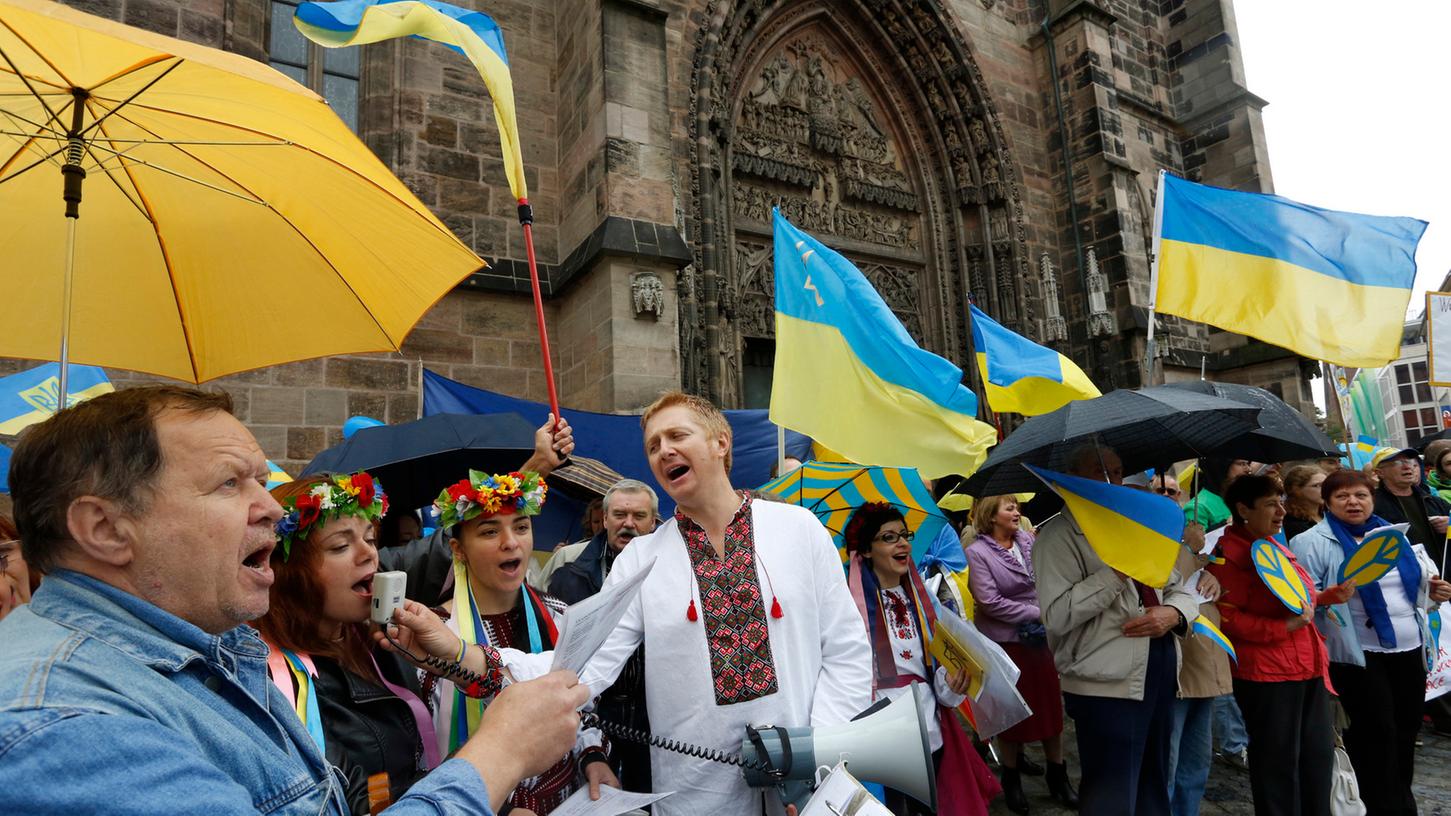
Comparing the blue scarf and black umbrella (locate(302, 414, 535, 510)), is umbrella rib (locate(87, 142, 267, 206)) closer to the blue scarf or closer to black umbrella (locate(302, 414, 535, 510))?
black umbrella (locate(302, 414, 535, 510))

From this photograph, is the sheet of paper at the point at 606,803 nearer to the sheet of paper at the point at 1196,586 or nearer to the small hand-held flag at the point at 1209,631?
the small hand-held flag at the point at 1209,631

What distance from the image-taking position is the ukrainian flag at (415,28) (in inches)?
101

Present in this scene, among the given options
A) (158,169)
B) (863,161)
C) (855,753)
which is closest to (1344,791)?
(855,753)

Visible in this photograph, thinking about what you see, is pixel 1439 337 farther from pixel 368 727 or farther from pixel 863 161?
pixel 368 727

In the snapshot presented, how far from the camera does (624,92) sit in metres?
7.56

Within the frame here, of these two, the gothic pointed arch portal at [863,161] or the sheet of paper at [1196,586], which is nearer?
the sheet of paper at [1196,586]

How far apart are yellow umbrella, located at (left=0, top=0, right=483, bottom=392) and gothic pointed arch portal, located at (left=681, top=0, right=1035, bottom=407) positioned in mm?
6886

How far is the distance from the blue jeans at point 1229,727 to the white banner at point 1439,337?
12.5ft

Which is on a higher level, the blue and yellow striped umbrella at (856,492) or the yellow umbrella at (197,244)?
the yellow umbrella at (197,244)

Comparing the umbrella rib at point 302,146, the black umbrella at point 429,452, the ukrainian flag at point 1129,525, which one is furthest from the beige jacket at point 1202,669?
the umbrella rib at point 302,146

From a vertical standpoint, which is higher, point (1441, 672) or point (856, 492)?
point (856, 492)

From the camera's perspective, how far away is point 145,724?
2.71 feet

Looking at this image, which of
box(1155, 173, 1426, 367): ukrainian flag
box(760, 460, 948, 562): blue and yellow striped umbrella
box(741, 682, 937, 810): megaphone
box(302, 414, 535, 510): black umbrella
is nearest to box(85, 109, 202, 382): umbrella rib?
box(302, 414, 535, 510): black umbrella

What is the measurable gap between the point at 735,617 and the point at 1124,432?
7.65ft
